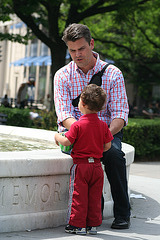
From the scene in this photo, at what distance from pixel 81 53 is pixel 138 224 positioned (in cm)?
196

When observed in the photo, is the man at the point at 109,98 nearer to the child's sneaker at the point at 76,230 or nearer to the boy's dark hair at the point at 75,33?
the boy's dark hair at the point at 75,33

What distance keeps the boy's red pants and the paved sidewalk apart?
0.51ft

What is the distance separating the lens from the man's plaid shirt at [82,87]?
5039 mm

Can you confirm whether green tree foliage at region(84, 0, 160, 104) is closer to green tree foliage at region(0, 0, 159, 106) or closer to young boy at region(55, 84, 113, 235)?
green tree foliage at region(0, 0, 159, 106)

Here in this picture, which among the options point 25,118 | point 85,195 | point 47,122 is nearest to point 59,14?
point 25,118

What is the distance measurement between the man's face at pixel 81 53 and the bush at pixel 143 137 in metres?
6.98

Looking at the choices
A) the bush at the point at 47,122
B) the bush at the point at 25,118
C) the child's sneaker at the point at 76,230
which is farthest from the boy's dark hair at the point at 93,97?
the bush at the point at 25,118

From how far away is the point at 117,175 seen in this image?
190 inches

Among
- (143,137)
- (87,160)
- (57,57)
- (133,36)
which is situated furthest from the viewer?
(133,36)

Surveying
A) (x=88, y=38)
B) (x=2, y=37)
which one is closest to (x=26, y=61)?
(x=2, y=37)

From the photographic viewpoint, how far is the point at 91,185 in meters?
4.60

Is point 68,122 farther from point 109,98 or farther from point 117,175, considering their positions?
point 117,175

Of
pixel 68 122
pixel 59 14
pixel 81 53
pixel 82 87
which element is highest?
pixel 59 14

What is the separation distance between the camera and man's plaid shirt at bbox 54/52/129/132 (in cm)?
504
